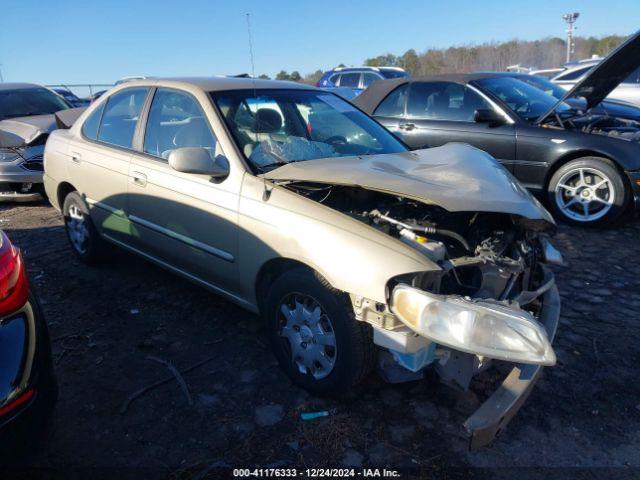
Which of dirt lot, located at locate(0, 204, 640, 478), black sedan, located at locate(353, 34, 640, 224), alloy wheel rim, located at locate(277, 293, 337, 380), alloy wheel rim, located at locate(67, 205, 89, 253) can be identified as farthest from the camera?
black sedan, located at locate(353, 34, 640, 224)

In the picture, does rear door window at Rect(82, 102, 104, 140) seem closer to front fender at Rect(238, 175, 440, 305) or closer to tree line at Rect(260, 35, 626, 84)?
front fender at Rect(238, 175, 440, 305)

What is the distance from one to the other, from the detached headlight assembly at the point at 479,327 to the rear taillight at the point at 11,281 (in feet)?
5.27

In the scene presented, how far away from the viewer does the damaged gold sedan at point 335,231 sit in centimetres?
210

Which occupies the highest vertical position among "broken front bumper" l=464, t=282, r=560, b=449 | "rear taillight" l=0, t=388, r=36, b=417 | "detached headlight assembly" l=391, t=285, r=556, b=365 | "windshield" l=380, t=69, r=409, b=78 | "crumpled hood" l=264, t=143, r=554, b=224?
"windshield" l=380, t=69, r=409, b=78

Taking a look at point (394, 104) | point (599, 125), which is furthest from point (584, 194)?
point (394, 104)

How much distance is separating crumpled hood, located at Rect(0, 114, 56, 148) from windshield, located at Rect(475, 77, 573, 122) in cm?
595

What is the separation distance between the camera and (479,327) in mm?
1951

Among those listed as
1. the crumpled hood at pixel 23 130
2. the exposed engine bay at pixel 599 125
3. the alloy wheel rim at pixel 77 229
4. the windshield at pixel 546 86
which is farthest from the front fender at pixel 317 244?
the windshield at pixel 546 86

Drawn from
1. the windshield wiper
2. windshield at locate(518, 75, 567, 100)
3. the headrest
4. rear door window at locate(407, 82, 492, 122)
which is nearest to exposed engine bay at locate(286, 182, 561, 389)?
the windshield wiper

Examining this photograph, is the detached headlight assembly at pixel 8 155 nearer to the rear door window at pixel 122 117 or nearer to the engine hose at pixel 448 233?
the rear door window at pixel 122 117

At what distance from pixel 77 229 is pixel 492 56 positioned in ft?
182

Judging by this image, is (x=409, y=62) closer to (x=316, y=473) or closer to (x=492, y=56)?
(x=492, y=56)

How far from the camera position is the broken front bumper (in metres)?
1.84

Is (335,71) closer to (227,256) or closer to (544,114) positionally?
(544,114)
